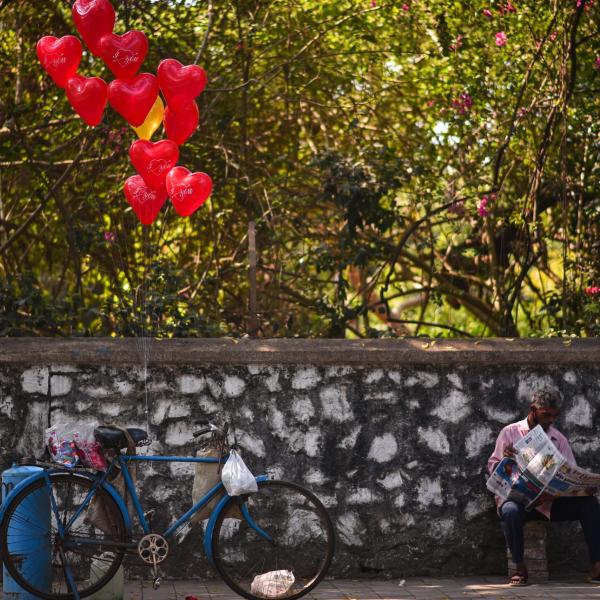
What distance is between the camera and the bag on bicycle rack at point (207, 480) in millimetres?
5289

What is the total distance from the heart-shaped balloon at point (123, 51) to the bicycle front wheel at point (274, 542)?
2.37m

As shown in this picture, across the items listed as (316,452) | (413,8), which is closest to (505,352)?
(316,452)

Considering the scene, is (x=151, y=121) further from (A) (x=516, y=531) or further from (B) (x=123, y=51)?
(A) (x=516, y=531)

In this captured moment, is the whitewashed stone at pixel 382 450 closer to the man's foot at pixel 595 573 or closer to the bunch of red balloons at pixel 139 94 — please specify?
the man's foot at pixel 595 573

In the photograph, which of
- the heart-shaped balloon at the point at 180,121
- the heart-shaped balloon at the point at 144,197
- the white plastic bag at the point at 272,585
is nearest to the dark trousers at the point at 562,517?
the white plastic bag at the point at 272,585

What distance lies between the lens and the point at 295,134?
10.1 meters

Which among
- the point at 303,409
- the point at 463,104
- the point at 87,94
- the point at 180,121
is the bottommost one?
the point at 303,409

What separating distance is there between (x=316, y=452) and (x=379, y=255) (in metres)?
2.48

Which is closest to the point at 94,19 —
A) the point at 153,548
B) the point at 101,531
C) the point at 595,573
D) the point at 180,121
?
the point at 180,121

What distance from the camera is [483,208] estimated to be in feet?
27.2

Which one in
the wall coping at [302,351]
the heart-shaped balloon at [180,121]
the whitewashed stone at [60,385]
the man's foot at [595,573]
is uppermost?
the heart-shaped balloon at [180,121]

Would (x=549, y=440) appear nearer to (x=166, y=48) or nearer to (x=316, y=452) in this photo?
(x=316, y=452)

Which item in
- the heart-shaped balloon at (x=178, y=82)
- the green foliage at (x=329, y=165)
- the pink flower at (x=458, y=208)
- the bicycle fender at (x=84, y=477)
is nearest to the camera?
the bicycle fender at (x=84, y=477)

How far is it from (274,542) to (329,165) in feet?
11.3
